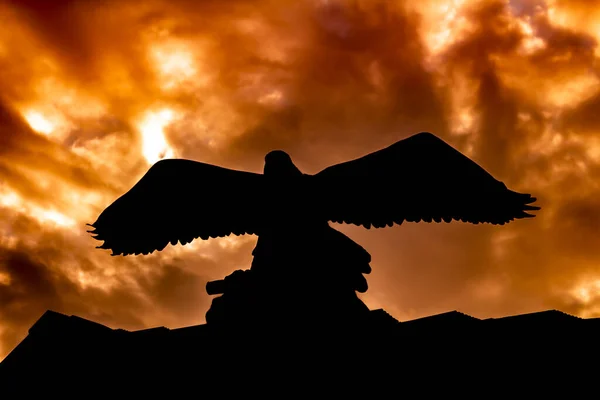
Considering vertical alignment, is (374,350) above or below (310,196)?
below

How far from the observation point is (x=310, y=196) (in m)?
4.76

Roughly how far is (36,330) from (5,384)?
1.88 ft

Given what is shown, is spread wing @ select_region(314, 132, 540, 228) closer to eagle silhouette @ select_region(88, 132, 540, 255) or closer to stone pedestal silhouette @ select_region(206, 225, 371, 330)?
eagle silhouette @ select_region(88, 132, 540, 255)

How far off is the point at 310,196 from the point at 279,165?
1.28 ft

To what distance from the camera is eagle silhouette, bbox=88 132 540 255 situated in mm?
4867

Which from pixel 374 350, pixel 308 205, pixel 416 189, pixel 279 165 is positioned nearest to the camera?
pixel 374 350

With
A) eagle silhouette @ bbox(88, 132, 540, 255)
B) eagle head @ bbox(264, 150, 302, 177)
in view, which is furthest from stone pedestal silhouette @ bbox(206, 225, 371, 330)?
eagle head @ bbox(264, 150, 302, 177)

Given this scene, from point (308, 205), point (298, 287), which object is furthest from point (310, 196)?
point (298, 287)

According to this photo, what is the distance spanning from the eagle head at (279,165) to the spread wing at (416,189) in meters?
0.28

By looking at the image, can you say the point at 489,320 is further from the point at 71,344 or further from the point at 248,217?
the point at 71,344

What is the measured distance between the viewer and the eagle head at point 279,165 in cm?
474

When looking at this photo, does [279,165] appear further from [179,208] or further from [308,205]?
[179,208]

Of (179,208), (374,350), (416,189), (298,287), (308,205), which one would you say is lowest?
(374,350)

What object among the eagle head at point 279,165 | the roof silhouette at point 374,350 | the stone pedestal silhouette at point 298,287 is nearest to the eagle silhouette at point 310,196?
the eagle head at point 279,165
